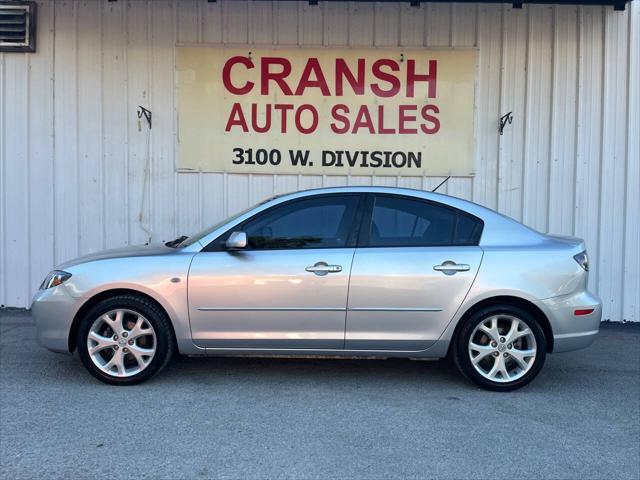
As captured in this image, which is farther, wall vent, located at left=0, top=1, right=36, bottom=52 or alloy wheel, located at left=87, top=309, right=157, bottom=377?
wall vent, located at left=0, top=1, right=36, bottom=52

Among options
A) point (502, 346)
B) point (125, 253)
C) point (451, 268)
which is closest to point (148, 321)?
point (125, 253)

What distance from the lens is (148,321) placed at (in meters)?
5.20

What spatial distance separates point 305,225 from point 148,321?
1474 millimetres

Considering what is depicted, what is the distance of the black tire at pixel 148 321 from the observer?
519 cm

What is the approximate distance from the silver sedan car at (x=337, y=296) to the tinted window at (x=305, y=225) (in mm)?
12

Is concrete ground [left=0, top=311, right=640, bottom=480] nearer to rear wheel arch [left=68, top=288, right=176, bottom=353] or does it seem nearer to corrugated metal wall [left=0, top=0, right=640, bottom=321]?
rear wheel arch [left=68, top=288, right=176, bottom=353]

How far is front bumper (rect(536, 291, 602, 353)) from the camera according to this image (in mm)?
5188

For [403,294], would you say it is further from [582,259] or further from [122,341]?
[122,341]

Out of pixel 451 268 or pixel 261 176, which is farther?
pixel 261 176

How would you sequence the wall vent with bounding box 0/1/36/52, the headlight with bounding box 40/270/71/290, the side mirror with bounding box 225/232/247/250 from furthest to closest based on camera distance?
1. the wall vent with bounding box 0/1/36/52
2. the headlight with bounding box 40/270/71/290
3. the side mirror with bounding box 225/232/247/250

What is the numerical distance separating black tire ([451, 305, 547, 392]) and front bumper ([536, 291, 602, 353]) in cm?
13

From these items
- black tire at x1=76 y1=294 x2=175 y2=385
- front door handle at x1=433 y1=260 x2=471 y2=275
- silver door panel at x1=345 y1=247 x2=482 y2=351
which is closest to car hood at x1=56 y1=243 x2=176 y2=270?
black tire at x1=76 y1=294 x2=175 y2=385

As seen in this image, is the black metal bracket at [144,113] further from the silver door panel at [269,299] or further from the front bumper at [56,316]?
the silver door panel at [269,299]

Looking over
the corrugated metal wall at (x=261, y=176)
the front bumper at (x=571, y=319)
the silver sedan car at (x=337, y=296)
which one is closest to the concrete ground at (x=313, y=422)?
the silver sedan car at (x=337, y=296)
